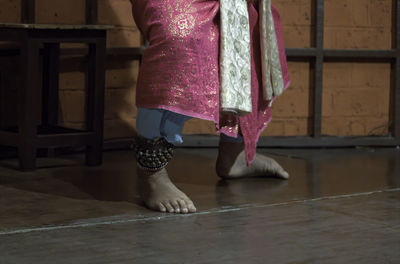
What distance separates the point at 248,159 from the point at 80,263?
1.22 m

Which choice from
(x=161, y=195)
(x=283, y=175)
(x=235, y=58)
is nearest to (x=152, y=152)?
(x=161, y=195)

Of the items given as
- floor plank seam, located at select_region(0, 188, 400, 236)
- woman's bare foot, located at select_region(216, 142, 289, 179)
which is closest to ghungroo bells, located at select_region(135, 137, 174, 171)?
floor plank seam, located at select_region(0, 188, 400, 236)

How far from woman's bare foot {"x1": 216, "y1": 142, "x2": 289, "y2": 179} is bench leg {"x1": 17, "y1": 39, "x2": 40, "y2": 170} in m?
0.77

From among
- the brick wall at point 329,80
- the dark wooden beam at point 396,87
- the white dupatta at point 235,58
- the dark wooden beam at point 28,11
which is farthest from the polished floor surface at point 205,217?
the dark wooden beam at point 396,87

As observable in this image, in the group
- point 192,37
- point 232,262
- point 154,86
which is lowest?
point 232,262

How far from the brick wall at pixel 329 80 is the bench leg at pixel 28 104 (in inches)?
27.1

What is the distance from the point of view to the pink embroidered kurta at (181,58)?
245 cm

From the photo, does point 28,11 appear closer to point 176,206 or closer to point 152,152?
point 152,152

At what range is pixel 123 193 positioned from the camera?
279 cm

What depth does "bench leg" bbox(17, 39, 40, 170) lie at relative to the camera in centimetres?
317

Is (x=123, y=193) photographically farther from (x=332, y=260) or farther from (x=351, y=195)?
(x=332, y=260)

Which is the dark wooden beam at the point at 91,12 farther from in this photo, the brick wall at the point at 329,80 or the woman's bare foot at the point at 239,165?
the woman's bare foot at the point at 239,165

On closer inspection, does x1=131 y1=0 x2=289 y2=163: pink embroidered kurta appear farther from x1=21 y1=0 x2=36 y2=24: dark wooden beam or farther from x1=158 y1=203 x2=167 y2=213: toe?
x1=21 y1=0 x2=36 y2=24: dark wooden beam

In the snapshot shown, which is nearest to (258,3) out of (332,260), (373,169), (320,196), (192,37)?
(192,37)
